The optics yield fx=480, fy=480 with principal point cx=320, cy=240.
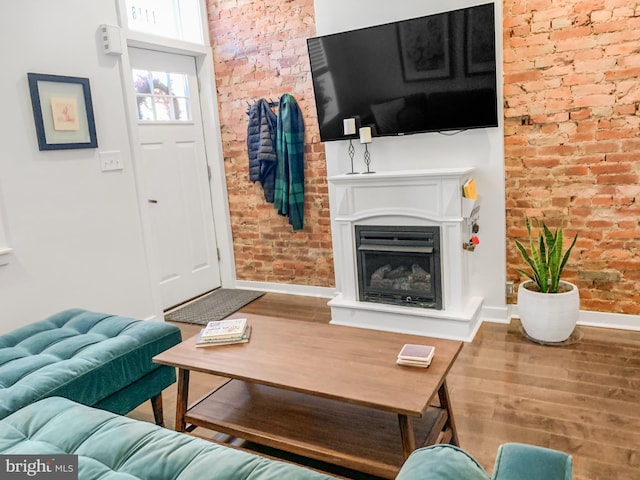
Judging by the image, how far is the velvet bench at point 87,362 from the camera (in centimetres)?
182

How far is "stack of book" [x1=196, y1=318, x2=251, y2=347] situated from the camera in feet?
7.11

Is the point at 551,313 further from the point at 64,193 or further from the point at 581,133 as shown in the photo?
the point at 64,193

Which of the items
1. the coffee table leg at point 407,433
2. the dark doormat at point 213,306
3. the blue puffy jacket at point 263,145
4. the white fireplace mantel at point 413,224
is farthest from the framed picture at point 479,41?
the dark doormat at point 213,306

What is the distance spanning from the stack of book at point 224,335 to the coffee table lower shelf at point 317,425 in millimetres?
266

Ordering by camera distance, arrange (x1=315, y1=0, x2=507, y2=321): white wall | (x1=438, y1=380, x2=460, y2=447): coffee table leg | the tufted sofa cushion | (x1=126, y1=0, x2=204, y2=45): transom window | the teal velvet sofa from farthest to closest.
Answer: (x1=126, y1=0, x2=204, y2=45): transom window
(x1=315, y1=0, x2=507, y2=321): white wall
(x1=438, y1=380, x2=460, y2=447): coffee table leg
the tufted sofa cushion
the teal velvet sofa

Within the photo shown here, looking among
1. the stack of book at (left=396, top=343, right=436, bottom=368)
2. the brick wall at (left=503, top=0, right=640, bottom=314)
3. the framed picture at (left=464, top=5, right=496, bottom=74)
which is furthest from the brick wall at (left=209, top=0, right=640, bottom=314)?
the stack of book at (left=396, top=343, right=436, bottom=368)

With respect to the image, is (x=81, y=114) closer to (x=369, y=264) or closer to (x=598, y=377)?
(x=369, y=264)

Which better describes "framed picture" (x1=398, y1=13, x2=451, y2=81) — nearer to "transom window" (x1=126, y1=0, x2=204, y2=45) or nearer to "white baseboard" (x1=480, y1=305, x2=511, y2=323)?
"white baseboard" (x1=480, y1=305, x2=511, y2=323)

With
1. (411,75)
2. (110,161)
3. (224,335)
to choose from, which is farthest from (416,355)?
(110,161)

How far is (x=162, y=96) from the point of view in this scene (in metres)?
4.06

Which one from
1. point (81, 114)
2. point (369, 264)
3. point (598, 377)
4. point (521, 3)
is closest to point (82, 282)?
point (81, 114)

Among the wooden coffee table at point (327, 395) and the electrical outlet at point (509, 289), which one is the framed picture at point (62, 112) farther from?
the electrical outlet at point (509, 289)

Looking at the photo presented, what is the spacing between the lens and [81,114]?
10.3 ft

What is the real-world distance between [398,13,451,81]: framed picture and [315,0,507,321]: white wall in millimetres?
161
